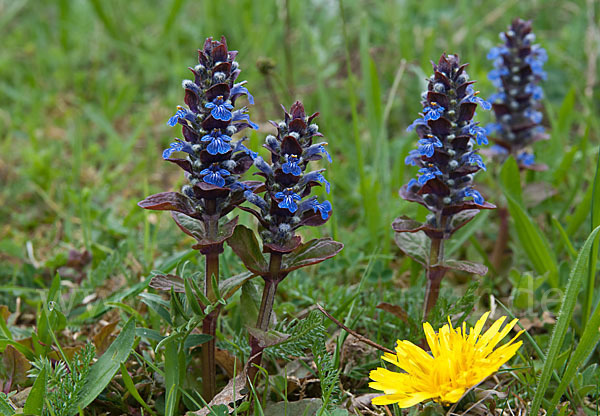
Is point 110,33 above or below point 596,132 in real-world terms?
above

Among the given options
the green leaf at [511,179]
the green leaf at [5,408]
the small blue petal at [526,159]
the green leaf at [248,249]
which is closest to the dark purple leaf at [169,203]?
the green leaf at [248,249]

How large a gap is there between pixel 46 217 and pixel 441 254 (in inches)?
112

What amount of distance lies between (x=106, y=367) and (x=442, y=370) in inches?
50.8

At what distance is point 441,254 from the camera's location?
104 inches

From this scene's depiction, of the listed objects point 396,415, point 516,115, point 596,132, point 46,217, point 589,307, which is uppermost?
point 596,132

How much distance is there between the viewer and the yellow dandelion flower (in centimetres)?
197

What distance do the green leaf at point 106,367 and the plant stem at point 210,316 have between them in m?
0.30

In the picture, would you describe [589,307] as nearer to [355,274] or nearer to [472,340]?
[472,340]

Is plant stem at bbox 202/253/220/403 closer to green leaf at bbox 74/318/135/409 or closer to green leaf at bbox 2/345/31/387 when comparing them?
green leaf at bbox 74/318/135/409

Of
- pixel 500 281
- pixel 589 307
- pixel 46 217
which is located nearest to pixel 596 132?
pixel 500 281

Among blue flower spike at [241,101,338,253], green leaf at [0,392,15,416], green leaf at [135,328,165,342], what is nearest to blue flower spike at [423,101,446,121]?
blue flower spike at [241,101,338,253]

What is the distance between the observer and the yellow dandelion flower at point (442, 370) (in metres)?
1.97

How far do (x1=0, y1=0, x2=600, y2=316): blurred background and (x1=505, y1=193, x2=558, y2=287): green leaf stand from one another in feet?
1.03

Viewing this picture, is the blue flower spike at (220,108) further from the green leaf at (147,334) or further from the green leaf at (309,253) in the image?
the green leaf at (147,334)
